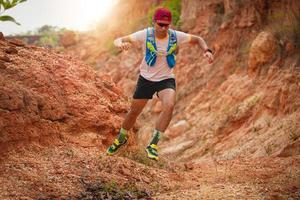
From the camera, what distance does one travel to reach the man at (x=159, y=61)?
7.34 meters

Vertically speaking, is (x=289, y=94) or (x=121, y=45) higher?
(x=121, y=45)

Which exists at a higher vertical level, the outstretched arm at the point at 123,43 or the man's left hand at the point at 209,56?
the outstretched arm at the point at 123,43

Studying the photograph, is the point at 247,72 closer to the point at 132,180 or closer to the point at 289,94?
the point at 289,94

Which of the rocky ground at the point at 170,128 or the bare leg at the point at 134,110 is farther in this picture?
the bare leg at the point at 134,110

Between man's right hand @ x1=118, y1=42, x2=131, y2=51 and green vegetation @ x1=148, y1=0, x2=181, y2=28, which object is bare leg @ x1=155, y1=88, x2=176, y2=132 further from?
green vegetation @ x1=148, y1=0, x2=181, y2=28

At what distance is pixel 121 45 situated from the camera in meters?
7.27

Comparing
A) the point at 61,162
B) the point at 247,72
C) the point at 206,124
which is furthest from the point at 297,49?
the point at 61,162

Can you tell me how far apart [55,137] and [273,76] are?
6.89 metres

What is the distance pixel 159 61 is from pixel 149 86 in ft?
1.27

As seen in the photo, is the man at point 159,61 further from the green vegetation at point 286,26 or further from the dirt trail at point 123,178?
the green vegetation at point 286,26

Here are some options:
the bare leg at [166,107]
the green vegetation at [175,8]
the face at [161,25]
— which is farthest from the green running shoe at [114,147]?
the green vegetation at [175,8]

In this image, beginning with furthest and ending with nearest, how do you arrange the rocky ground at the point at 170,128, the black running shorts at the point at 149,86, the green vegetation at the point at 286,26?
the green vegetation at the point at 286,26 → the black running shorts at the point at 149,86 → the rocky ground at the point at 170,128

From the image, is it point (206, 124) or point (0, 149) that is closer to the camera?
point (0, 149)

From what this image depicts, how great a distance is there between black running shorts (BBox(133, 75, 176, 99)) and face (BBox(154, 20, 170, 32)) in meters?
0.68
